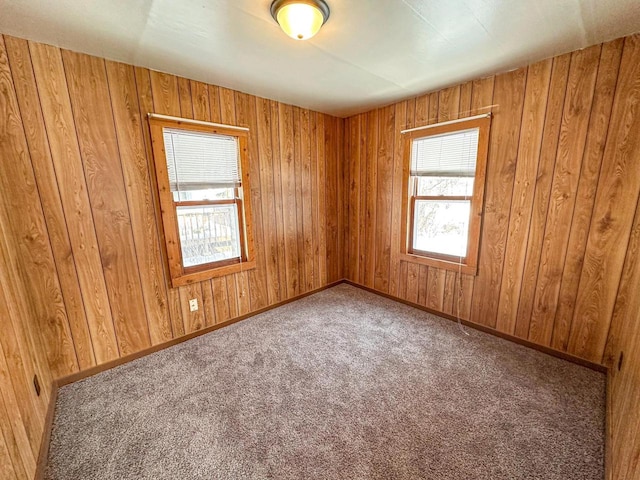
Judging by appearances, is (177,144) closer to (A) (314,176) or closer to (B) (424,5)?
(A) (314,176)

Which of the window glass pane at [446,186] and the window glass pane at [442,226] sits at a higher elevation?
the window glass pane at [446,186]

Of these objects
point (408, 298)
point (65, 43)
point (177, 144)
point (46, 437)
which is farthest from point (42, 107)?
point (408, 298)

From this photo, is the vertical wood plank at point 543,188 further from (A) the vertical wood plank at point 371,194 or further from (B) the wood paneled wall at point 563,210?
(A) the vertical wood plank at point 371,194

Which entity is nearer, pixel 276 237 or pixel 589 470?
pixel 589 470

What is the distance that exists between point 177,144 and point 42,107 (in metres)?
0.81

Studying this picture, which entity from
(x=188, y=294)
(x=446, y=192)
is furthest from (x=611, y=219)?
(x=188, y=294)

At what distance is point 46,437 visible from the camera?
4.88 feet

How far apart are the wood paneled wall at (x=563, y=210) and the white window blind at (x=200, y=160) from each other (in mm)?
1985

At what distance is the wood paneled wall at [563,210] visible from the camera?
68.8 inches

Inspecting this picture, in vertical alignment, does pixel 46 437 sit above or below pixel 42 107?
below

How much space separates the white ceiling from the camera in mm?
1396

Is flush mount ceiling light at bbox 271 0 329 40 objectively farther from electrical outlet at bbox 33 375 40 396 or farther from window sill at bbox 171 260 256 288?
electrical outlet at bbox 33 375 40 396

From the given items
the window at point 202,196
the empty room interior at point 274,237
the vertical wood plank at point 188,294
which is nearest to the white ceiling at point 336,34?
the empty room interior at point 274,237

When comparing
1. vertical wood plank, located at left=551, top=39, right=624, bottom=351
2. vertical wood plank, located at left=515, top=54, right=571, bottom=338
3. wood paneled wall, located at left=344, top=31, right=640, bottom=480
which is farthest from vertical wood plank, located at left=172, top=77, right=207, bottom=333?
vertical wood plank, located at left=551, top=39, right=624, bottom=351
